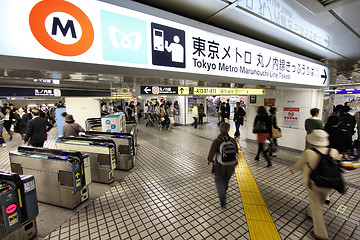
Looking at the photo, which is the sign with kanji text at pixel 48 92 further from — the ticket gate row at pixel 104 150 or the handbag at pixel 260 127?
the handbag at pixel 260 127

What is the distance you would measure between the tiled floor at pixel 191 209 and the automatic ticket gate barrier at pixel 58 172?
0.42 metres

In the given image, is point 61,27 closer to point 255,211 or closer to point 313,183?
point 313,183

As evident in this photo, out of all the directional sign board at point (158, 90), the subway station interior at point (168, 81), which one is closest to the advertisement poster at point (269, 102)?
the subway station interior at point (168, 81)

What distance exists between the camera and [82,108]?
9758 mm

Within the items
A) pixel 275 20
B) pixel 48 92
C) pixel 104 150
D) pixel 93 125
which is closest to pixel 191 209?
pixel 104 150

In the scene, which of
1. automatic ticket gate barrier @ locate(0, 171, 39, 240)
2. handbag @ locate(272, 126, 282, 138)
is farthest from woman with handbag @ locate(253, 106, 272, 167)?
automatic ticket gate barrier @ locate(0, 171, 39, 240)

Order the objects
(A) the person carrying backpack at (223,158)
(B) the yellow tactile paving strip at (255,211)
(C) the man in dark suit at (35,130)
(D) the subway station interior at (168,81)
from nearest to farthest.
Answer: (D) the subway station interior at (168,81) < (B) the yellow tactile paving strip at (255,211) < (A) the person carrying backpack at (223,158) < (C) the man in dark suit at (35,130)

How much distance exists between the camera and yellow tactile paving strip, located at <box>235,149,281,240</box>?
8.11 feet

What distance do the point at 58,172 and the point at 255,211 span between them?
147 inches

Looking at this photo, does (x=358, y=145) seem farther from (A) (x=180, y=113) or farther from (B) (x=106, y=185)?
(A) (x=180, y=113)

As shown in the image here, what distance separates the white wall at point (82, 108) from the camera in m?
9.50

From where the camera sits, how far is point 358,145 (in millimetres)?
5641

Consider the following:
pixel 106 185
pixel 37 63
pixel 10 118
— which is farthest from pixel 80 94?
pixel 37 63

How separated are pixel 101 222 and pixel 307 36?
4.73 meters
